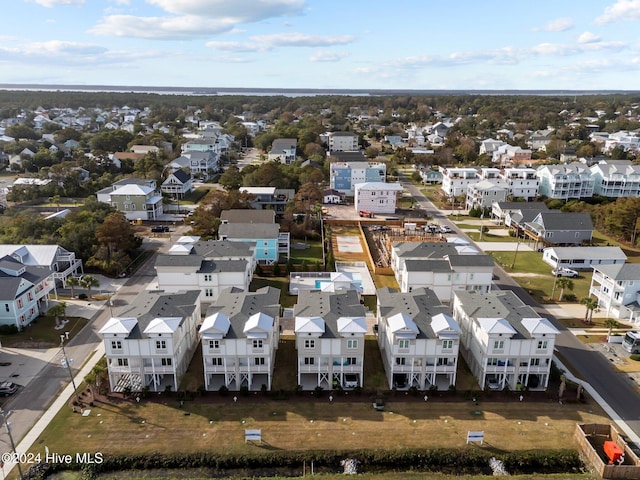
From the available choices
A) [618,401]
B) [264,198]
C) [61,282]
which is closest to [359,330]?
[618,401]

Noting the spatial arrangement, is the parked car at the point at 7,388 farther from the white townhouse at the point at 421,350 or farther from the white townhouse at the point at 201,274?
the white townhouse at the point at 421,350

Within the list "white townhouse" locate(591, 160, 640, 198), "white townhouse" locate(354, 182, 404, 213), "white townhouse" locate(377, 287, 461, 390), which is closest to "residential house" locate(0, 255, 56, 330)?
"white townhouse" locate(377, 287, 461, 390)

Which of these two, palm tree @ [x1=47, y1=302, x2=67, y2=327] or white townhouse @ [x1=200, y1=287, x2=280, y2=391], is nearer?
white townhouse @ [x1=200, y1=287, x2=280, y2=391]

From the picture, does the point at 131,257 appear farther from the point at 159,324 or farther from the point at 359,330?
the point at 359,330

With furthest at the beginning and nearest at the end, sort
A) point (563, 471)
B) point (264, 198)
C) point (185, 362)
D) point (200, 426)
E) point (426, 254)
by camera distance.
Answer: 1. point (264, 198)
2. point (426, 254)
3. point (185, 362)
4. point (200, 426)
5. point (563, 471)

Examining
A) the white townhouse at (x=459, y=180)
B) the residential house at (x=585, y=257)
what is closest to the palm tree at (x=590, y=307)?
the residential house at (x=585, y=257)

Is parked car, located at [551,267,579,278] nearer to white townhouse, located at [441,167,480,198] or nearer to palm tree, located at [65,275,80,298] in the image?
white townhouse, located at [441,167,480,198]

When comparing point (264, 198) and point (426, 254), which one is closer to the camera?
point (426, 254)
